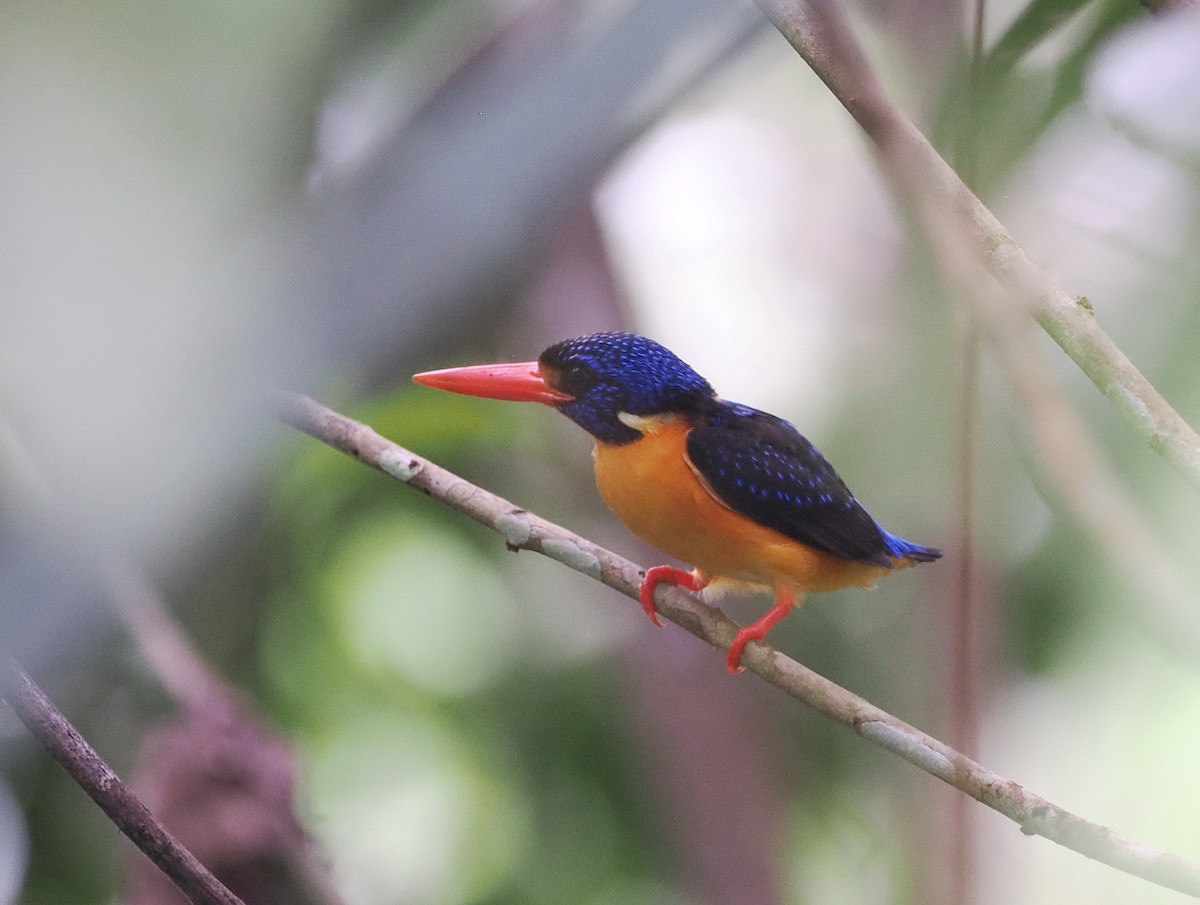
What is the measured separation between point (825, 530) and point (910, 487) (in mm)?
67

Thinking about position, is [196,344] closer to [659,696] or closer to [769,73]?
[769,73]

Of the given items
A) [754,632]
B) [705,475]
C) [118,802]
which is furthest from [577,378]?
[118,802]

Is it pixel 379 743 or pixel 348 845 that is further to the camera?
pixel 379 743

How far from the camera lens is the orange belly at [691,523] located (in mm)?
809

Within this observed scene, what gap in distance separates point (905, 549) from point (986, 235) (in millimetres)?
239

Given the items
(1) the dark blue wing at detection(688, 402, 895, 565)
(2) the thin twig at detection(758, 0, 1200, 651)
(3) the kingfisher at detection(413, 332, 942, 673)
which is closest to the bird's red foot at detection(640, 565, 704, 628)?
(3) the kingfisher at detection(413, 332, 942, 673)

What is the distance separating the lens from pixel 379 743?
987mm

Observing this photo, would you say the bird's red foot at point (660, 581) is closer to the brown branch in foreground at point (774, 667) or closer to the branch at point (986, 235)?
the brown branch in foreground at point (774, 667)

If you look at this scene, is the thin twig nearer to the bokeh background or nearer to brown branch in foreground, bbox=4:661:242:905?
the bokeh background

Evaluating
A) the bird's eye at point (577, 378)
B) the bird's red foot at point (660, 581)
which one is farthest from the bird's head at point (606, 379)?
the bird's red foot at point (660, 581)

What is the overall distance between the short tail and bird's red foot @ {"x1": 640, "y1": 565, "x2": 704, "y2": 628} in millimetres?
193

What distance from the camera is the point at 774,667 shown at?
762 mm

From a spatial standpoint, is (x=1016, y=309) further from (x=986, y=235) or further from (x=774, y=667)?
(x=774, y=667)

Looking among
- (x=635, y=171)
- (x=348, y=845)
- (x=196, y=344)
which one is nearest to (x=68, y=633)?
(x=196, y=344)
